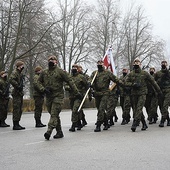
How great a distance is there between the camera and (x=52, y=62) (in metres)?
9.03

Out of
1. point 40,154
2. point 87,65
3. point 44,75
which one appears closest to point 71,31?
point 87,65

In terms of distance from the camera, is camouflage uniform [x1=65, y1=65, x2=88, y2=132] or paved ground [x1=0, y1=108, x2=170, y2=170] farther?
camouflage uniform [x1=65, y1=65, x2=88, y2=132]

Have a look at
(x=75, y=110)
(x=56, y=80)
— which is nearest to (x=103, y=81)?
(x=75, y=110)

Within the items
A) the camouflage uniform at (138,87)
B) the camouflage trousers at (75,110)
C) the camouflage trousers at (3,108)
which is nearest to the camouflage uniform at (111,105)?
the camouflage trousers at (75,110)

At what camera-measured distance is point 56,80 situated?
29.8ft

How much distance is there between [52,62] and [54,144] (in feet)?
6.77

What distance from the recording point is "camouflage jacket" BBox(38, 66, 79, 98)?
9.05m

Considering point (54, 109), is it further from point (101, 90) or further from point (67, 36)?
point (67, 36)

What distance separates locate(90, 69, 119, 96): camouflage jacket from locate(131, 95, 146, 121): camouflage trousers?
73 cm

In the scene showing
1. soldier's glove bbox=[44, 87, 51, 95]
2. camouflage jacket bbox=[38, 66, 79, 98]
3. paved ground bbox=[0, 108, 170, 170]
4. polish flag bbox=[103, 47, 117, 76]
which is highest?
polish flag bbox=[103, 47, 117, 76]

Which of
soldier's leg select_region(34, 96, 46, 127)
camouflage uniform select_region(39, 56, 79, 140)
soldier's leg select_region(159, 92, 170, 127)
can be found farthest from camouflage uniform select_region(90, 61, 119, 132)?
soldier's leg select_region(34, 96, 46, 127)

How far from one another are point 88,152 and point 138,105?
3824mm

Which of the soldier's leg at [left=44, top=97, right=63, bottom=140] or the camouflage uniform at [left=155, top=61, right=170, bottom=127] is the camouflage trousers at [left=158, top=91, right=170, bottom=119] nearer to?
the camouflage uniform at [left=155, top=61, right=170, bottom=127]

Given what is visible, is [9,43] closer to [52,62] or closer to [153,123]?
[153,123]
